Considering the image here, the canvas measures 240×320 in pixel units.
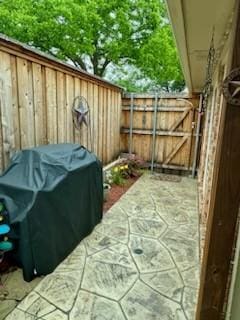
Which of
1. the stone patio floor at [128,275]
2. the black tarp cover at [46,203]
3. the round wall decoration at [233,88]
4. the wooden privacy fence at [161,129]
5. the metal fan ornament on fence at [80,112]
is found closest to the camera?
the round wall decoration at [233,88]

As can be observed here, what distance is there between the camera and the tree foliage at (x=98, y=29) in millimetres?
8375

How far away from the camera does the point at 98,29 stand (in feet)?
30.4

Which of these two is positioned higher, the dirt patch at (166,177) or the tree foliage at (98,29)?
the tree foliage at (98,29)

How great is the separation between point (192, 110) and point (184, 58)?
3.06 metres

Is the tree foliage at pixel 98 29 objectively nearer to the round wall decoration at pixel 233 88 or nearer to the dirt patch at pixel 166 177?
the dirt patch at pixel 166 177

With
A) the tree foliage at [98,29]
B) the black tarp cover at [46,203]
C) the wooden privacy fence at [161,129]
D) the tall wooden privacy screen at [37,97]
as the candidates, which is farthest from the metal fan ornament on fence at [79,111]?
the tree foliage at [98,29]

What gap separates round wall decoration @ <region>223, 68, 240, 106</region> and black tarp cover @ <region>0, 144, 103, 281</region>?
191cm

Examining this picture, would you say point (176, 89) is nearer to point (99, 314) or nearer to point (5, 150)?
point (5, 150)

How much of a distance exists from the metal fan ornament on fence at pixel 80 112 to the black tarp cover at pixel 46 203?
54.0 inches

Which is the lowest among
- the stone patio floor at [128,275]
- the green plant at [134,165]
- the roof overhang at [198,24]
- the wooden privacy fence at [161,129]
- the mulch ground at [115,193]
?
the stone patio floor at [128,275]

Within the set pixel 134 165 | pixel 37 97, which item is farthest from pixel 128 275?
pixel 134 165

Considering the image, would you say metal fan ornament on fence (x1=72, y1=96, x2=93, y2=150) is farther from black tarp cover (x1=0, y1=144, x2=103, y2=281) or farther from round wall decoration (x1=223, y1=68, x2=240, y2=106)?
round wall decoration (x1=223, y1=68, x2=240, y2=106)

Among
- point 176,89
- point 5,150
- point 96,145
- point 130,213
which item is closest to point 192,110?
point 96,145

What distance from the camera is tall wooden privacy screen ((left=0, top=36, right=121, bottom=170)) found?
2807mm
